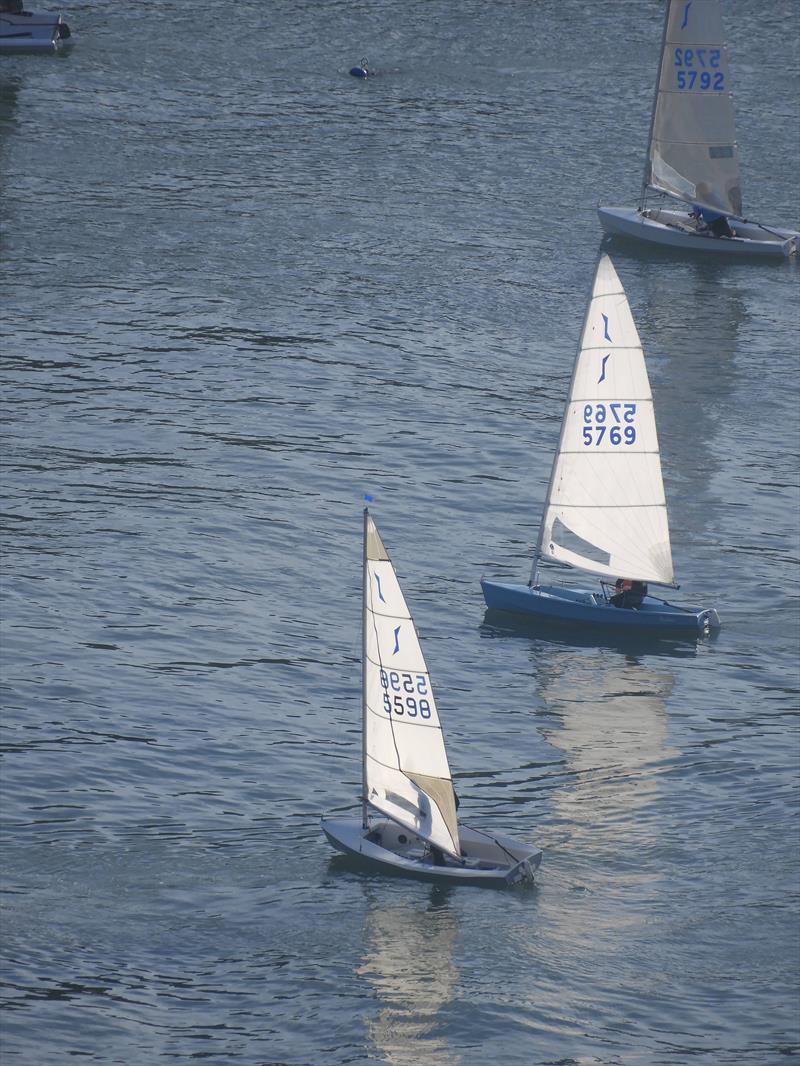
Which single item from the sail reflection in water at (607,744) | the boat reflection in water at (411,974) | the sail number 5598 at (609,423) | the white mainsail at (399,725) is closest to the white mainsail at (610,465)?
the sail number 5598 at (609,423)

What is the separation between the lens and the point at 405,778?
4122cm

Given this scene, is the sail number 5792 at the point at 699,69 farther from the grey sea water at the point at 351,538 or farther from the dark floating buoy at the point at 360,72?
the dark floating buoy at the point at 360,72

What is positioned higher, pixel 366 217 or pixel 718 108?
pixel 718 108

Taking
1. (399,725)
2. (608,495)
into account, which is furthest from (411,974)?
(608,495)

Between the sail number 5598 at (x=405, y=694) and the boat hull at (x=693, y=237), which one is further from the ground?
the boat hull at (x=693, y=237)

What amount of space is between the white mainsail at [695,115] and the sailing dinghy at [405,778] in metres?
53.2

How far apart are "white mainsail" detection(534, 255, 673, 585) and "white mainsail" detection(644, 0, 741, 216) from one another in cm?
3715

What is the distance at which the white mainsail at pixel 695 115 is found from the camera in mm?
89688

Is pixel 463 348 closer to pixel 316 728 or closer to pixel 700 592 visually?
pixel 700 592

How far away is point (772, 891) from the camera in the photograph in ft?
136

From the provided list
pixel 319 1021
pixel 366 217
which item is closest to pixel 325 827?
pixel 319 1021

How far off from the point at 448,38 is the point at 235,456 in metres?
52.1

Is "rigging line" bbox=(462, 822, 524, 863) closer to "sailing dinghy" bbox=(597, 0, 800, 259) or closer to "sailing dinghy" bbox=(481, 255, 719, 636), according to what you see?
"sailing dinghy" bbox=(481, 255, 719, 636)

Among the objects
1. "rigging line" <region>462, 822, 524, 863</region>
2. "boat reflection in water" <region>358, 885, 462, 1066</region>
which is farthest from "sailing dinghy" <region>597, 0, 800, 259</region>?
"boat reflection in water" <region>358, 885, 462, 1066</region>
